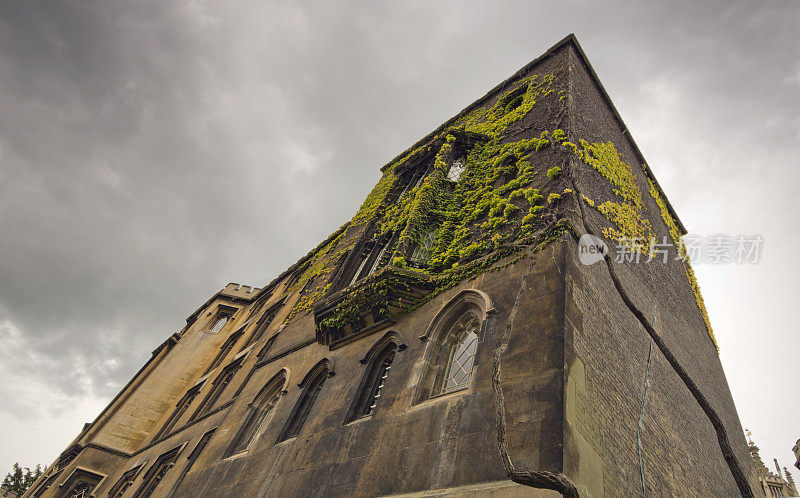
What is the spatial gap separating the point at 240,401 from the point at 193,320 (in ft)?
63.0

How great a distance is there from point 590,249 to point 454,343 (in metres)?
3.25

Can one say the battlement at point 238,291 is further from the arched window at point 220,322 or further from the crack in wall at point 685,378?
the crack in wall at point 685,378

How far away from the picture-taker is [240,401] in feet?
43.6

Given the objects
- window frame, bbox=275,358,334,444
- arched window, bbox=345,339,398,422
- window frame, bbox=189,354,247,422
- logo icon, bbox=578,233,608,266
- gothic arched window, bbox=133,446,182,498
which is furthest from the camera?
window frame, bbox=189,354,247,422

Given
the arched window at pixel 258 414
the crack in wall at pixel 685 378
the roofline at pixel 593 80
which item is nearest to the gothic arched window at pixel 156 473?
the arched window at pixel 258 414

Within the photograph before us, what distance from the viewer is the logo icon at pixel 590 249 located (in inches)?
330

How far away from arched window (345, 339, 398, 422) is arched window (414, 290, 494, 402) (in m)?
1.10

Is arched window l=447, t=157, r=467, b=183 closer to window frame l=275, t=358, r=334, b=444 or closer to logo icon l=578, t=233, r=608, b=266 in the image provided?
logo icon l=578, t=233, r=608, b=266

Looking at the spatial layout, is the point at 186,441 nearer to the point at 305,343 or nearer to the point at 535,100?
the point at 305,343

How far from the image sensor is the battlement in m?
30.3

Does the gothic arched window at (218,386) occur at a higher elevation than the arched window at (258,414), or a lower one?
higher

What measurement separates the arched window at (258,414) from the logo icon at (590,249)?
839cm

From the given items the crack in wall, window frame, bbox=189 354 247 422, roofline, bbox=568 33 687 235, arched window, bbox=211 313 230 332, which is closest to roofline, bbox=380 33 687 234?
roofline, bbox=568 33 687 235

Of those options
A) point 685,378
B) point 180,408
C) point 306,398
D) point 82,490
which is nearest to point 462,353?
point 306,398
